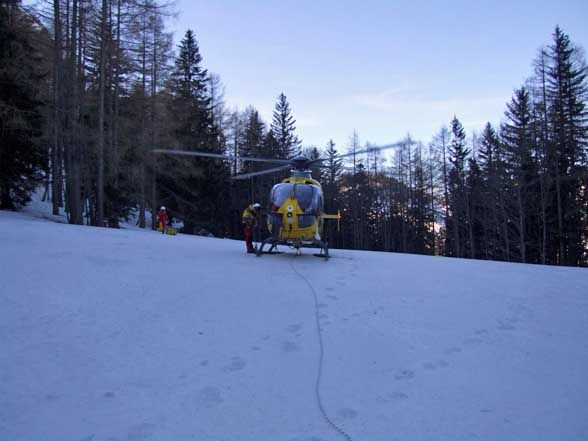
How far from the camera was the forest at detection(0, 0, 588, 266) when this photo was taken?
16906 mm

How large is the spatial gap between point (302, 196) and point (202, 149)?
901 inches

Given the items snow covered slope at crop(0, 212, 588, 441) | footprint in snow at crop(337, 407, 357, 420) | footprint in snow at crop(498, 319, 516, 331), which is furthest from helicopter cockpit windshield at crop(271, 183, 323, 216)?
footprint in snow at crop(337, 407, 357, 420)

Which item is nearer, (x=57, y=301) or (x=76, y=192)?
(x=57, y=301)

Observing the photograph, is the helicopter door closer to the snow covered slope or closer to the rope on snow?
the snow covered slope

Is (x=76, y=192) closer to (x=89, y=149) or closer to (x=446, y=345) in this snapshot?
(x=89, y=149)

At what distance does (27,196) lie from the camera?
1900 cm

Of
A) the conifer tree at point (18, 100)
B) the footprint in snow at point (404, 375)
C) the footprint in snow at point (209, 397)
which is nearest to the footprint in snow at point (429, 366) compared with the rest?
the footprint in snow at point (404, 375)

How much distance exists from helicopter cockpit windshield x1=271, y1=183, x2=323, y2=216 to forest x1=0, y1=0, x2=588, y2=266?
3.21 m

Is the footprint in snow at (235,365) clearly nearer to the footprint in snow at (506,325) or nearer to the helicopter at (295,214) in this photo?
the footprint in snow at (506,325)

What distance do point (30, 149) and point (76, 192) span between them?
262 centimetres

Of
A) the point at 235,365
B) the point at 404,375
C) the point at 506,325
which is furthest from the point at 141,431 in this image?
the point at 506,325

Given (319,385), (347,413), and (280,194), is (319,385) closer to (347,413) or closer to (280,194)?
(347,413)

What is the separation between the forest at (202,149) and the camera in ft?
55.5

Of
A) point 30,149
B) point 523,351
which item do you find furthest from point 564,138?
point 30,149
